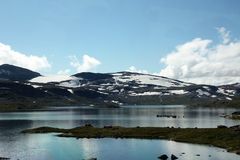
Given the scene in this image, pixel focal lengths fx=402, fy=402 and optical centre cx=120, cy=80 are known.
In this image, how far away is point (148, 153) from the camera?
110 m

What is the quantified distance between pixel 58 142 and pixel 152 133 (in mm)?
36455

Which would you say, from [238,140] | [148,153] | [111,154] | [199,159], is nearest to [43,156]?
[111,154]

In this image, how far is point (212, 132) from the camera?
136 m

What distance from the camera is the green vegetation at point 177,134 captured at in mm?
123312

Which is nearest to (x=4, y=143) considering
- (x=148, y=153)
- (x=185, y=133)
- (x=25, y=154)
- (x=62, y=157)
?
(x=25, y=154)

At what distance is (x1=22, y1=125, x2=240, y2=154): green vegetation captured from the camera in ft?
405

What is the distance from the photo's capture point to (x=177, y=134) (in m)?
146

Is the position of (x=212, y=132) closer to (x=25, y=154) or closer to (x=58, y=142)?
(x=58, y=142)

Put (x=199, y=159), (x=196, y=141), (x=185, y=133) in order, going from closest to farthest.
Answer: (x=199, y=159)
(x=196, y=141)
(x=185, y=133)

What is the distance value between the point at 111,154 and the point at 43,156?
18.2 meters

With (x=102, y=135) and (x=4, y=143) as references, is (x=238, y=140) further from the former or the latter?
(x=4, y=143)

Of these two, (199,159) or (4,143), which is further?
(4,143)

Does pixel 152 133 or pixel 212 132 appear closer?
pixel 212 132

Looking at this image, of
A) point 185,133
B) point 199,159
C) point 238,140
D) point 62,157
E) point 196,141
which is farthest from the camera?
point 185,133
